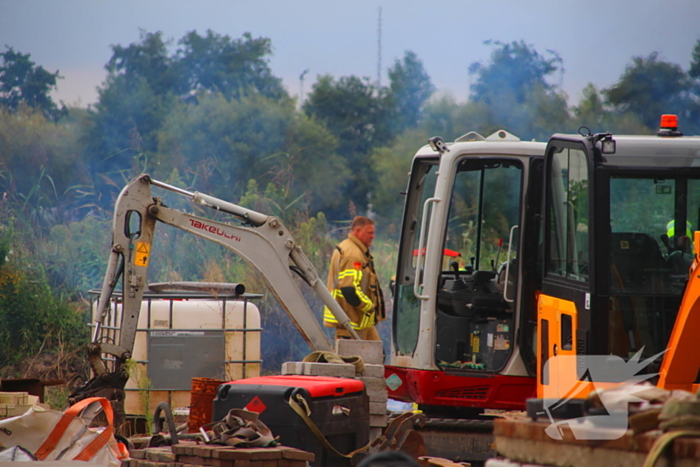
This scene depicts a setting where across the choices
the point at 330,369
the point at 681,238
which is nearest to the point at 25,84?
the point at 330,369

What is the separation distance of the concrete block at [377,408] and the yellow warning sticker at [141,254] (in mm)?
2413

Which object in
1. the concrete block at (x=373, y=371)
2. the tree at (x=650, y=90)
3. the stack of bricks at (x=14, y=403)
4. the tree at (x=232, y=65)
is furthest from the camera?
the tree at (x=232, y=65)

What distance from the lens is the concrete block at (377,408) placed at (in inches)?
240

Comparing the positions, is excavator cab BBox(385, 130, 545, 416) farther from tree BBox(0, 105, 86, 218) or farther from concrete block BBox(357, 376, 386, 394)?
tree BBox(0, 105, 86, 218)

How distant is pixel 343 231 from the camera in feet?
52.1

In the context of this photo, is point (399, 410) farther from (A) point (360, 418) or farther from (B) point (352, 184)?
(B) point (352, 184)

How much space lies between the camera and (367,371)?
6.27 meters

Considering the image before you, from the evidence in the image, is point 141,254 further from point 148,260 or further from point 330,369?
point 330,369

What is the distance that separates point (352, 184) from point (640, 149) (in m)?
15.7

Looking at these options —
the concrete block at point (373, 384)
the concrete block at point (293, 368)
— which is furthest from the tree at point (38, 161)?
the concrete block at point (373, 384)

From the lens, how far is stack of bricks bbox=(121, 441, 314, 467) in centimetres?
407

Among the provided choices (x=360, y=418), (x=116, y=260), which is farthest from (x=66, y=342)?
(x=360, y=418)

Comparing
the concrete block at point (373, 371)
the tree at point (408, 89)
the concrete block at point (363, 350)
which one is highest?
the tree at point (408, 89)

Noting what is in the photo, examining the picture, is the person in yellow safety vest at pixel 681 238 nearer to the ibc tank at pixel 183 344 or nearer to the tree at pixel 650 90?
the ibc tank at pixel 183 344
